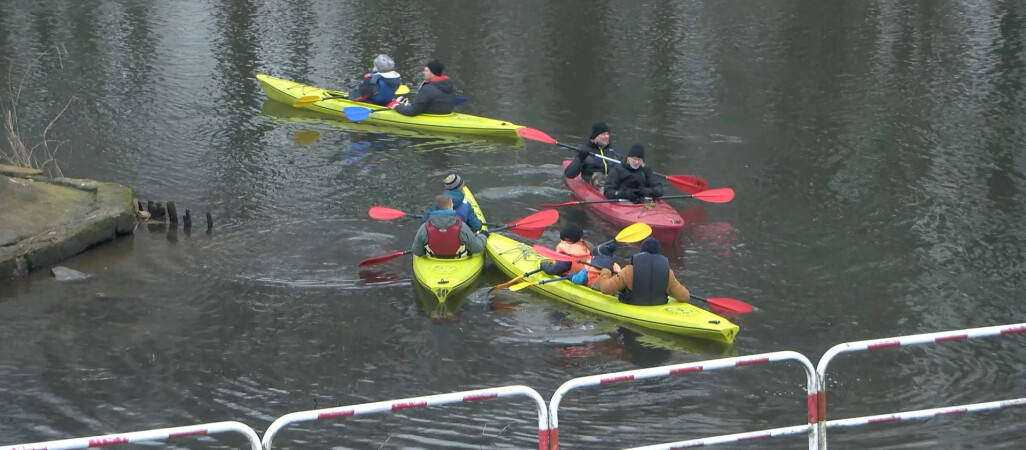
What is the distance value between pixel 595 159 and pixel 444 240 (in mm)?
3589

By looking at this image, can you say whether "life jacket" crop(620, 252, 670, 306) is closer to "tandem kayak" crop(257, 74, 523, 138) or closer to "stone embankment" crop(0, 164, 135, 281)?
"stone embankment" crop(0, 164, 135, 281)

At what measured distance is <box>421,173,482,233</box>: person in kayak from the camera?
43.4 ft

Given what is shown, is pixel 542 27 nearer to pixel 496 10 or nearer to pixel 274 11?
pixel 496 10

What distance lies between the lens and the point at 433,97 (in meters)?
18.8

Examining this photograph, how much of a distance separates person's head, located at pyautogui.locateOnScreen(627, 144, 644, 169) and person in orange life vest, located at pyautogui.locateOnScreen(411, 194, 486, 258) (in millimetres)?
2618

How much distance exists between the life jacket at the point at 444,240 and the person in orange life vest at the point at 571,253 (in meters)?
1.01

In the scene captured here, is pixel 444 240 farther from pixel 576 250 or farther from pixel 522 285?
pixel 576 250

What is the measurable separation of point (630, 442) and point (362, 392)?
2.57 metres

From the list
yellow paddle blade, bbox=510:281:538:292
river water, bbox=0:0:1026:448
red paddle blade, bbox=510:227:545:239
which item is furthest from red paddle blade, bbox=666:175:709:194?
yellow paddle blade, bbox=510:281:538:292

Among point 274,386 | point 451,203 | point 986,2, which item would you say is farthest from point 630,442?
point 986,2

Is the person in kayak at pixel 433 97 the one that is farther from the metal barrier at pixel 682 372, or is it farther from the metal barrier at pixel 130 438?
the metal barrier at pixel 130 438

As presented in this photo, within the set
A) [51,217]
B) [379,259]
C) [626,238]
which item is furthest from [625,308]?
[51,217]

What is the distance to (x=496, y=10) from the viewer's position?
29.3 meters

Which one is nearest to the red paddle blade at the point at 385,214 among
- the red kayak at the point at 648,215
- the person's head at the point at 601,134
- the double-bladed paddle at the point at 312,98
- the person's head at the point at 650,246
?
the red kayak at the point at 648,215
